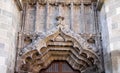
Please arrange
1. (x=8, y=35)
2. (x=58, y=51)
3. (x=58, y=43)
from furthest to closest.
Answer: (x=58, y=51) → (x=58, y=43) → (x=8, y=35)

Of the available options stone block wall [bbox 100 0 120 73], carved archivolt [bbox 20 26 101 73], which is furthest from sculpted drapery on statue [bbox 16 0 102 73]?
stone block wall [bbox 100 0 120 73]

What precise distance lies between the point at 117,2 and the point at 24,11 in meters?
2.22

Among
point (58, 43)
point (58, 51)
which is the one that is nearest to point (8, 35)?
point (58, 43)

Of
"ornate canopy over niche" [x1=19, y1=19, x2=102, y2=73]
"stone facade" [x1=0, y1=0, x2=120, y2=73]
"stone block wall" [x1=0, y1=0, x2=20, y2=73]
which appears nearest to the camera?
"stone block wall" [x1=0, y1=0, x2=20, y2=73]

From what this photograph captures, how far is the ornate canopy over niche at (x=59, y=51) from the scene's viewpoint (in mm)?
4715

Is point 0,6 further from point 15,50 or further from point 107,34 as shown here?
point 107,34

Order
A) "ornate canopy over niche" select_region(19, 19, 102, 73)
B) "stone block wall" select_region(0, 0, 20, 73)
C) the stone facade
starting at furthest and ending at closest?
1. "ornate canopy over niche" select_region(19, 19, 102, 73)
2. the stone facade
3. "stone block wall" select_region(0, 0, 20, 73)

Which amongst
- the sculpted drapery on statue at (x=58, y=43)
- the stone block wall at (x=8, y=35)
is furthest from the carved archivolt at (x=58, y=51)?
the stone block wall at (x=8, y=35)

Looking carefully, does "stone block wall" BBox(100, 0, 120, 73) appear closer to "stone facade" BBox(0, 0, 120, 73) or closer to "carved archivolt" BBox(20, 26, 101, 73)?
"stone facade" BBox(0, 0, 120, 73)

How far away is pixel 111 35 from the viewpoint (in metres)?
4.34

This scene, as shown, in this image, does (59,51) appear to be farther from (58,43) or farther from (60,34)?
(60,34)

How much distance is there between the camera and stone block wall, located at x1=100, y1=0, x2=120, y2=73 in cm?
409

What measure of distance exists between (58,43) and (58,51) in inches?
9.0

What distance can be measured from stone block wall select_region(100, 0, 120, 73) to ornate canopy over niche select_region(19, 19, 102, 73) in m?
0.37
